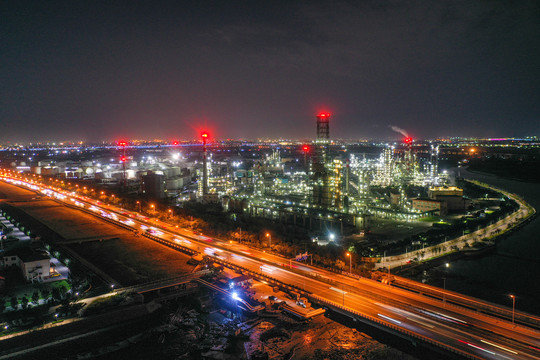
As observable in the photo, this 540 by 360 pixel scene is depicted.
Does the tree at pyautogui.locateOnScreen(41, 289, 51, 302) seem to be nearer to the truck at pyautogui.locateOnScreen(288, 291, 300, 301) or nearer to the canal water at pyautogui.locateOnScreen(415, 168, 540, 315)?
the truck at pyautogui.locateOnScreen(288, 291, 300, 301)

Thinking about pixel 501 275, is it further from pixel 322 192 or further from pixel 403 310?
pixel 322 192

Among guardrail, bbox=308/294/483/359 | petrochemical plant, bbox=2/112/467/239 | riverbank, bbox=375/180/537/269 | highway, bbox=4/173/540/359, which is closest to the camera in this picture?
guardrail, bbox=308/294/483/359

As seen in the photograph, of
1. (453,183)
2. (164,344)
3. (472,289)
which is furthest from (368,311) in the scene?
(453,183)

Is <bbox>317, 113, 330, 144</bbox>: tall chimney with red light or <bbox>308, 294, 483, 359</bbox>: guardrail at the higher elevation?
<bbox>317, 113, 330, 144</bbox>: tall chimney with red light

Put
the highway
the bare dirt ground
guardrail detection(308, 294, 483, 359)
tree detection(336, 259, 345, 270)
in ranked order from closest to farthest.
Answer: guardrail detection(308, 294, 483, 359) < the highway < the bare dirt ground < tree detection(336, 259, 345, 270)

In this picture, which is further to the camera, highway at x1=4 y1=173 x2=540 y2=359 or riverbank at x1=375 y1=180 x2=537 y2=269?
riverbank at x1=375 y1=180 x2=537 y2=269

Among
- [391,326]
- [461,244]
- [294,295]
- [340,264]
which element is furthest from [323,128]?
[391,326]

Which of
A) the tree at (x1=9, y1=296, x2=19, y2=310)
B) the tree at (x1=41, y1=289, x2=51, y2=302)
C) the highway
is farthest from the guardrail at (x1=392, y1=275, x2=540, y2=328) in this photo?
the tree at (x1=9, y1=296, x2=19, y2=310)

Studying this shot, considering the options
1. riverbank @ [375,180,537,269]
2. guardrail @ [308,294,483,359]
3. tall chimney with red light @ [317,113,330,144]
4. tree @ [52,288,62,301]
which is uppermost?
tall chimney with red light @ [317,113,330,144]

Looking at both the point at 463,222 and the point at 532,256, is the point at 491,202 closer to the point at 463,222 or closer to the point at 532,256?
the point at 463,222
